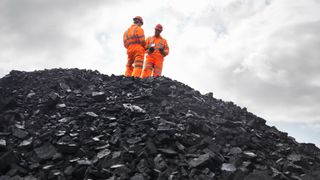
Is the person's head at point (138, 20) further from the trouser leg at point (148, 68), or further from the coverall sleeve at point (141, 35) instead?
the trouser leg at point (148, 68)

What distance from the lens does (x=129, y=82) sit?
12008mm

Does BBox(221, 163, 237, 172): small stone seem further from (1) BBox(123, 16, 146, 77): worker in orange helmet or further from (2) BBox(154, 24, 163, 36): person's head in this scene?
(2) BBox(154, 24, 163, 36): person's head

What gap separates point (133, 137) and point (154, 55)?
6709 mm

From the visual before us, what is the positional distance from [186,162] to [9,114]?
5258 millimetres

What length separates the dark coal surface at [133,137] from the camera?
699cm

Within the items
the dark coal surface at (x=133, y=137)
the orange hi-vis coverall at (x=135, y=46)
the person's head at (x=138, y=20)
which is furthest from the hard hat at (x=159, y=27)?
the dark coal surface at (x=133, y=137)

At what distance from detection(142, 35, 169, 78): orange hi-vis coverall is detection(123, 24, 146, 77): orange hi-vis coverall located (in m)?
0.58

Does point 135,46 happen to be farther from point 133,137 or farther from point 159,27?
point 133,137

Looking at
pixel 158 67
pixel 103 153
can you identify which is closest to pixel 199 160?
pixel 103 153

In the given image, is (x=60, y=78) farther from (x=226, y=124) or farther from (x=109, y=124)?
(x=226, y=124)

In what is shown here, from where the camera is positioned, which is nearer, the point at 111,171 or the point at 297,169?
the point at 111,171

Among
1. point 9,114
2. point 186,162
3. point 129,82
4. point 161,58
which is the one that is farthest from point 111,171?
point 161,58

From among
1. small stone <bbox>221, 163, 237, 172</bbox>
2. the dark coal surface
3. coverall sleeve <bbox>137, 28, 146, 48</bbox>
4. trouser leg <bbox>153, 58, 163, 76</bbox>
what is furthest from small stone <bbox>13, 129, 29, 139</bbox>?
trouser leg <bbox>153, 58, 163, 76</bbox>

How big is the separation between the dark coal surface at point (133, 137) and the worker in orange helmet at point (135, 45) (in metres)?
1.47
